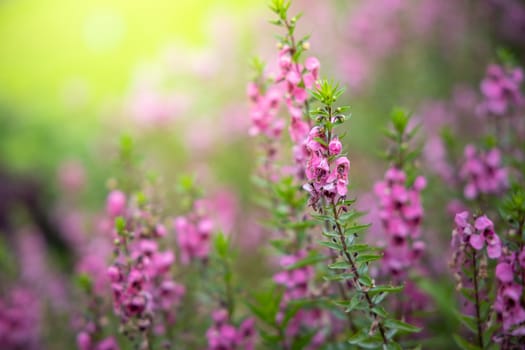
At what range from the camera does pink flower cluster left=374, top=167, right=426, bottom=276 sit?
214 centimetres

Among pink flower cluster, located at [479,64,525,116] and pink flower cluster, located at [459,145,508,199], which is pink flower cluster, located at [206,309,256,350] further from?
pink flower cluster, located at [479,64,525,116]

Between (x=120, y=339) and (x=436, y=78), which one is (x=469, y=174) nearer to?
(x=120, y=339)

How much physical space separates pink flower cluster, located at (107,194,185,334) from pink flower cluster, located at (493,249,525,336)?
1338 millimetres

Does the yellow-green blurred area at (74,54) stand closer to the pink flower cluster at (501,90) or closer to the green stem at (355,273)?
the pink flower cluster at (501,90)

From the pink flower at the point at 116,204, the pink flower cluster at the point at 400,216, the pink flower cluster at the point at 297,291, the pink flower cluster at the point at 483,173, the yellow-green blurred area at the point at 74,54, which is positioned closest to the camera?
the pink flower cluster at the point at 400,216

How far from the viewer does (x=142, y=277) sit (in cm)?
202

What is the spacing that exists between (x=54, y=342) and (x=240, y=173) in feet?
7.49

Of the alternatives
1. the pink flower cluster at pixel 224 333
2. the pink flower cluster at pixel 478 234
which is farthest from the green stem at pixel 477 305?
the pink flower cluster at pixel 224 333

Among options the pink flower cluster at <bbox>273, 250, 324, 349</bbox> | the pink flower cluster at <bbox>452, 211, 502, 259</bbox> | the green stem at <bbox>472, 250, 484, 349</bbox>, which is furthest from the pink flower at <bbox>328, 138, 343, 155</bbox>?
the pink flower cluster at <bbox>273, 250, 324, 349</bbox>

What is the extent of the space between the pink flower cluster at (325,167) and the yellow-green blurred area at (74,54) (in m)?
4.54

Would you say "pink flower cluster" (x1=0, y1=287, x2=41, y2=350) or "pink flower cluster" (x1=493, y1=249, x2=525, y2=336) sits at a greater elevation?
"pink flower cluster" (x1=493, y1=249, x2=525, y2=336)

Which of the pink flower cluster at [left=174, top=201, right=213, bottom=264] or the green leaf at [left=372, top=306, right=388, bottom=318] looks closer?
the green leaf at [left=372, top=306, right=388, bottom=318]

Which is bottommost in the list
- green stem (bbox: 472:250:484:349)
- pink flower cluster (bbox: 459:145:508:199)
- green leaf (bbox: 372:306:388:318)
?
green leaf (bbox: 372:306:388:318)

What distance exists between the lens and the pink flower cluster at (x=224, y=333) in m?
2.20
